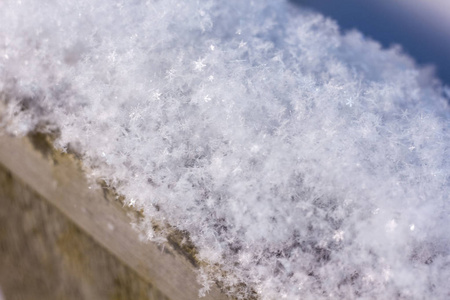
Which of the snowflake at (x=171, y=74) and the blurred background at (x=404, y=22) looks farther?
the blurred background at (x=404, y=22)

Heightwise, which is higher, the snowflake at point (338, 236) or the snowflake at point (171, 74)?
the snowflake at point (171, 74)

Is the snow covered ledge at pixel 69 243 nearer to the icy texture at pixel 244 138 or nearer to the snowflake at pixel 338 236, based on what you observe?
the icy texture at pixel 244 138

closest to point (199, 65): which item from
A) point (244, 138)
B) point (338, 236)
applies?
point (244, 138)

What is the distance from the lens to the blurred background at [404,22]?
974mm

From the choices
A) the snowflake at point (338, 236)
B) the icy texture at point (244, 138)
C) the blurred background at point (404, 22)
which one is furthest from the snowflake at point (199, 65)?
the snowflake at point (338, 236)

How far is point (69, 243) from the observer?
875 millimetres

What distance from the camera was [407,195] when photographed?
2.68 feet

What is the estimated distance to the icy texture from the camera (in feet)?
2.61

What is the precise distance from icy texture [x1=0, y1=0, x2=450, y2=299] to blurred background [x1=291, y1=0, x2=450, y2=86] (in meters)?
0.17

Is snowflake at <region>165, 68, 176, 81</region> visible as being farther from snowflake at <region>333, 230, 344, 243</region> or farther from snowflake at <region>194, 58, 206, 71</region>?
snowflake at <region>333, 230, 344, 243</region>

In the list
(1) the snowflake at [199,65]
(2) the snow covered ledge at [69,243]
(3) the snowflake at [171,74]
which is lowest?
(2) the snow covered ledge at [69,243]

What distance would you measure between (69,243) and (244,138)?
55 centimetres

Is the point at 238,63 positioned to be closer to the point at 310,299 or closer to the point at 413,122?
the point at 413,122

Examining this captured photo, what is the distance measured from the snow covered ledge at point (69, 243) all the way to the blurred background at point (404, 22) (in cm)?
81
